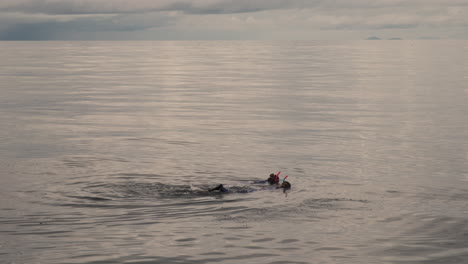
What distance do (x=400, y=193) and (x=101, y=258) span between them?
11500mm

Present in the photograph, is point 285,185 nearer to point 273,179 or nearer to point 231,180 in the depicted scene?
point 273,179

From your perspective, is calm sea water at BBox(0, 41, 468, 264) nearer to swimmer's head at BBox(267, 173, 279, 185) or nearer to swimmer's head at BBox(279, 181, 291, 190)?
swimmer's head at BBox(279, 181, 291, 190)

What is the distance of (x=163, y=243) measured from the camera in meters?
15.7

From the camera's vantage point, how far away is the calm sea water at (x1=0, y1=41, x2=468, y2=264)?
1562 centimetres

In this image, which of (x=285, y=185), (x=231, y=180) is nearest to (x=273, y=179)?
(x=285, y=185)

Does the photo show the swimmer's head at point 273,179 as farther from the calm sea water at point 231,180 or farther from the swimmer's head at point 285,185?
the calm sea water at point 231,180

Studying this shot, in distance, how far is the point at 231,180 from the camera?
23.9 m

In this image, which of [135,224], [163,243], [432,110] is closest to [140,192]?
[135,224]

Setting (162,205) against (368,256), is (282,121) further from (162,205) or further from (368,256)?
(368,256)

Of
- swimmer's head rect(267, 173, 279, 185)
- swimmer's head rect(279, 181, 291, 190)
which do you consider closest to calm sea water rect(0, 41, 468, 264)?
swimmer's head rect(279, 181, 291, 190)

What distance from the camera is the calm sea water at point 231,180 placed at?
51.3 ft

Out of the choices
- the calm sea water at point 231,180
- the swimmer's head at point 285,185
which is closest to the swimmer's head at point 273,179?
the swimmer's head at point 285,185

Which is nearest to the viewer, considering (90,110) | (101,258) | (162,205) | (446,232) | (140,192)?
(101,258)

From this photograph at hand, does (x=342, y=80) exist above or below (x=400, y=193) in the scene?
above
